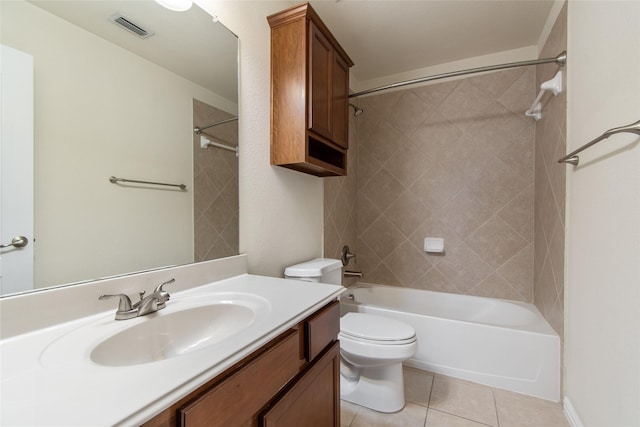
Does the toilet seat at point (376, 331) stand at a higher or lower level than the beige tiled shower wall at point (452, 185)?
lower

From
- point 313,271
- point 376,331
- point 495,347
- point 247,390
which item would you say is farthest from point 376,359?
point 247,390

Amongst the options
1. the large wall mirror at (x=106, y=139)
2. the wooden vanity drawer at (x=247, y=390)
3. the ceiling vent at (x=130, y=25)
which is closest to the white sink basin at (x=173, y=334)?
the wooden vanity drawer at (x=247, y=390)

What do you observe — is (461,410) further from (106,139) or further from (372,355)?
(106,139)

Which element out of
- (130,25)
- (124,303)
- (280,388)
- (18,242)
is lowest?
(280,388)

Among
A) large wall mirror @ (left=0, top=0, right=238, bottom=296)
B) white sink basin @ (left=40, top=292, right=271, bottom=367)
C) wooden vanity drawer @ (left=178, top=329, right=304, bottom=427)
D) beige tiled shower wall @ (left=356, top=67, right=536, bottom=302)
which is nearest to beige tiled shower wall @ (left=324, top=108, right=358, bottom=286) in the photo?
beige tiled shower wall @ (left=356, top=67, right=536, bottom=302)

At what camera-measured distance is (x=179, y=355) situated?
0.57 meters

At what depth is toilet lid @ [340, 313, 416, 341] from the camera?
1.41 m

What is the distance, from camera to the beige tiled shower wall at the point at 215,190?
43.8 inches

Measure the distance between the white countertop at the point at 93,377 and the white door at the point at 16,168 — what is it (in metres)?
0.16

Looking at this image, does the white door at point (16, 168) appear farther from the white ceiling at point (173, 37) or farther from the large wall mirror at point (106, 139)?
the white ceiling at point (173, 37)

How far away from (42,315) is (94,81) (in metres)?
0.65

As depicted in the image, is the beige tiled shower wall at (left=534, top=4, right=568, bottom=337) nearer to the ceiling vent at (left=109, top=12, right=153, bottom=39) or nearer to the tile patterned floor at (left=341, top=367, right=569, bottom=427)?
the tile patterned floor at (left=341, top=367, right=569, bottom=427)

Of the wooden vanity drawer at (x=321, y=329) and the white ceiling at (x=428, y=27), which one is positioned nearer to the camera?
the wooden vanity drawer at (x=321, y=329)

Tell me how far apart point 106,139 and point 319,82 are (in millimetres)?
1052
